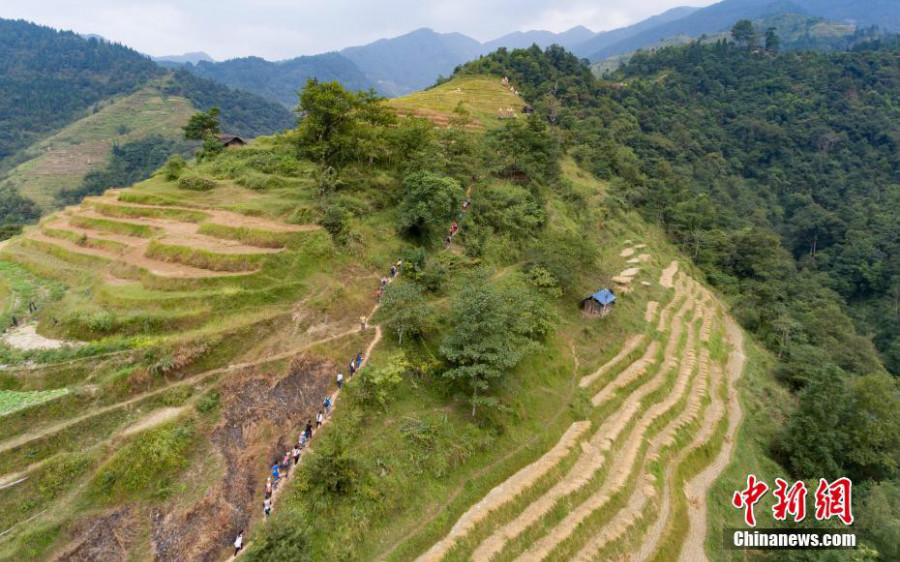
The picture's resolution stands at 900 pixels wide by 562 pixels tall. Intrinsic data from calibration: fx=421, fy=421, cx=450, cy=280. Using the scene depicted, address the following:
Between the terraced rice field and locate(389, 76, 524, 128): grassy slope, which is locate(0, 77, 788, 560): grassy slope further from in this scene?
locate(389, 76, 524, 128): grassy slope

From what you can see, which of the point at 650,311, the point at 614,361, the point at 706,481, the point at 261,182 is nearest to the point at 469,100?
the point at 261,182

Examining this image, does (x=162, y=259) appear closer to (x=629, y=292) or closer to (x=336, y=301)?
(x=336, y=301)

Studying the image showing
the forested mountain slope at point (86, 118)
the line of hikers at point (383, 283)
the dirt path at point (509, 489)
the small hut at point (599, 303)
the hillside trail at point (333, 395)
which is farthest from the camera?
the forested mountain slope at point (86, 118)

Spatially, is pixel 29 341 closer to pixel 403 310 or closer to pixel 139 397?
pixel 139 397

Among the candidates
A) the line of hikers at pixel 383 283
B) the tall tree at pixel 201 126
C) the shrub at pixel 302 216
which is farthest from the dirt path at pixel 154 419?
the tall tree at pixel 201 126

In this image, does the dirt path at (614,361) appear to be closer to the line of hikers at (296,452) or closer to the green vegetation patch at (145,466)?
the line of hikers at (296,452)

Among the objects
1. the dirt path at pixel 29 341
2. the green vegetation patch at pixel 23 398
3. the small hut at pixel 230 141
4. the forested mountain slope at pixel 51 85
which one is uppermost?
the forested mountain slope at pixel 51 85
